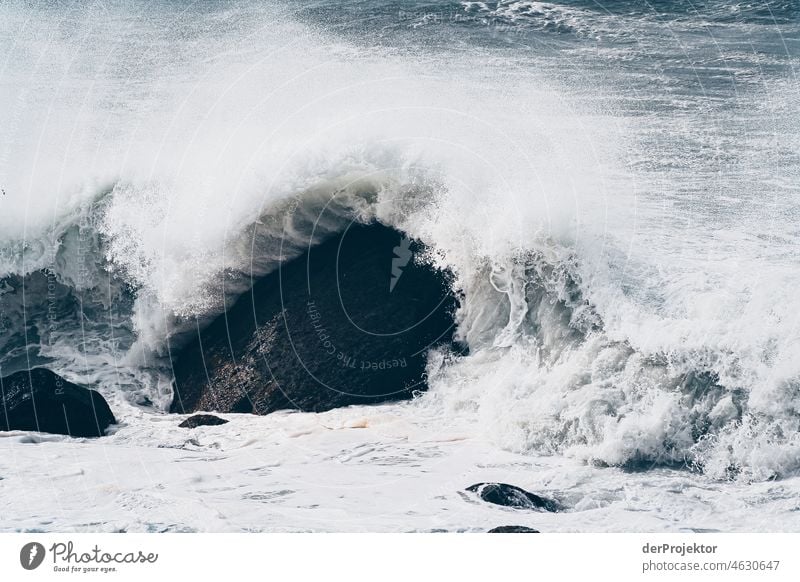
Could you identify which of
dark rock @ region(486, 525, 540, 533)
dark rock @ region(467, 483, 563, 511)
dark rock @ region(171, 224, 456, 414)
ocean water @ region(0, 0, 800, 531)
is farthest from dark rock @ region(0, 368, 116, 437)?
dark rock @ region(486, 525, 540, 533)

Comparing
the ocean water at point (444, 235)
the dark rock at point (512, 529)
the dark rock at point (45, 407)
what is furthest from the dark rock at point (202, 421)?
the dark rock at point (512, 529)

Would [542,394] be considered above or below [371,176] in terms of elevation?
below

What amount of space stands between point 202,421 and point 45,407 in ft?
6.36

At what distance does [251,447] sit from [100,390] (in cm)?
309

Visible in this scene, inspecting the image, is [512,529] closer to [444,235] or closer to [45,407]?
[444,235]

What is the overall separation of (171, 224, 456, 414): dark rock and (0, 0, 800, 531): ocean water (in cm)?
30

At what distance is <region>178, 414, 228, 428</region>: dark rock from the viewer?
15312mm

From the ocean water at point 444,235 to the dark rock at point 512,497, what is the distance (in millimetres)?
256

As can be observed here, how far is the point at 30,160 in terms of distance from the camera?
68.2 ft

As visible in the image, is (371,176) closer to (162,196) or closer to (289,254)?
(289,254)

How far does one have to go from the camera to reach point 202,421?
1536 cm

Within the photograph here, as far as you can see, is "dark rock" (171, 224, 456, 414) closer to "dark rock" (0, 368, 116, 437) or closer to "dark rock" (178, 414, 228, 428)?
"dark rock" (178, 414, 228, 428)

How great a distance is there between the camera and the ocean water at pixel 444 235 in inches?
537

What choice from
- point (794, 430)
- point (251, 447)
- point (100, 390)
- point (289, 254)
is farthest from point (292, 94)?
point (794, 430)
